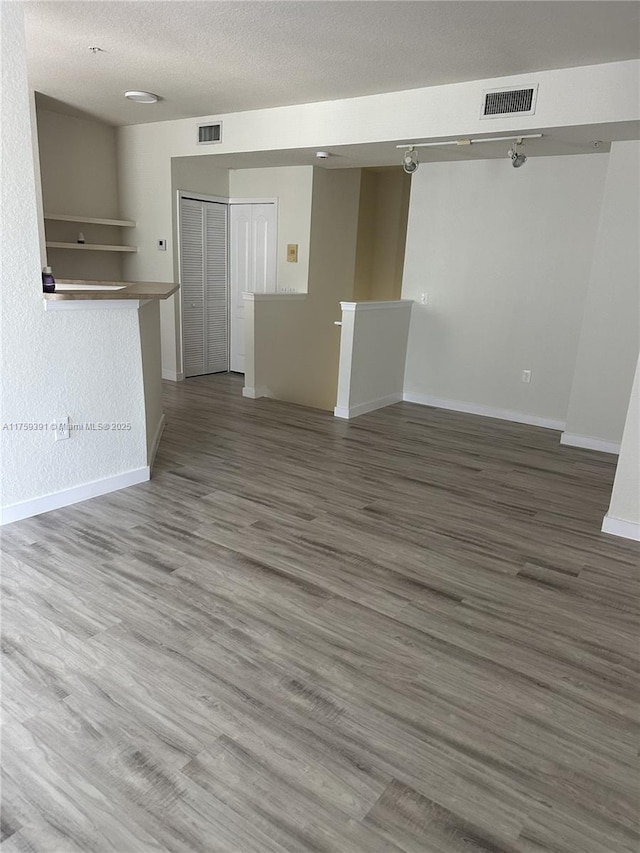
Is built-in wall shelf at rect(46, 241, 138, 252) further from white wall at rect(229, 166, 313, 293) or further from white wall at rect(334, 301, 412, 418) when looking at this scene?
white wall at rect(334, 301, 412, 418)

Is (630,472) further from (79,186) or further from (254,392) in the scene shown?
(79,186)

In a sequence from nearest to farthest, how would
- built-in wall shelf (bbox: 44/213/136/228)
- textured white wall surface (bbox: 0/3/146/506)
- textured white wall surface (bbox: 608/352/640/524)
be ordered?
textured white wall surface (bbox: 0/3/146/506), textured white wall surface (bbox: 608/352/640/524), built-in wall shelf (bbox: 44/213/136/228)

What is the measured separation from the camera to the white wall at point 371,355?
541 centimetres

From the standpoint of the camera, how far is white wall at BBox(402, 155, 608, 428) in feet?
17.2

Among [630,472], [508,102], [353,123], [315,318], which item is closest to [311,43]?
[353,123]

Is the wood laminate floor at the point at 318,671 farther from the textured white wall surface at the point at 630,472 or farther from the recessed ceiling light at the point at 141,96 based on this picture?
the recessed ceiling light at the point at 141,96

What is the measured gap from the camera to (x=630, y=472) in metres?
3.28

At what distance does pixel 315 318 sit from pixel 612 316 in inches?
129

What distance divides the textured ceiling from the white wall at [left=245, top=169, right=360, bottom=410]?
1.94 m

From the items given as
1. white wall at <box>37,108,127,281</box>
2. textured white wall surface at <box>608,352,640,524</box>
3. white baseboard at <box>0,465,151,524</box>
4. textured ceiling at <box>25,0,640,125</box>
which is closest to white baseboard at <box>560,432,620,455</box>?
textured white wall surface at <box>608,352,640,524</box>

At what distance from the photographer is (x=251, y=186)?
22.4ft

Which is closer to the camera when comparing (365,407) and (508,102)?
(508,102)

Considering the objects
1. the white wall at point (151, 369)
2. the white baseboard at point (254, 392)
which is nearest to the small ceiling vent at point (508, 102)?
the white wall at point (151, 369)

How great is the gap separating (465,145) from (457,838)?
4.49 m
